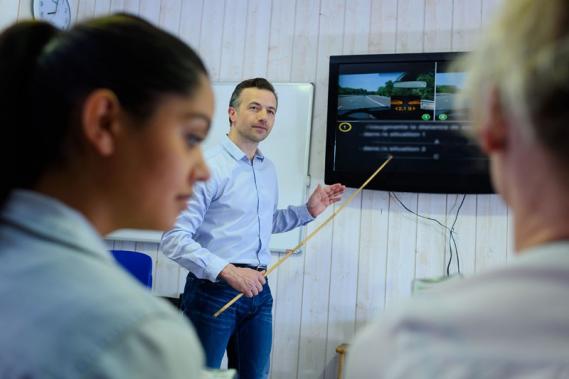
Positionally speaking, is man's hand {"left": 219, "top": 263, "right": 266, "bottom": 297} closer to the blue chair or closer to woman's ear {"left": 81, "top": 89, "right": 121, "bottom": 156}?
the blue chair

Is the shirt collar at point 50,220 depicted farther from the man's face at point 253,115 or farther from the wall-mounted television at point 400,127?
the wall-mounted television at point 400,127

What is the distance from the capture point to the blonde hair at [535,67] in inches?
17.3

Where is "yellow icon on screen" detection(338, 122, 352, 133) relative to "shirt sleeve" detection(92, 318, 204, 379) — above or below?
above

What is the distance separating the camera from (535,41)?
0.45 m

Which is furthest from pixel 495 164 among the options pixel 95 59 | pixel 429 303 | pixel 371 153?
pixel 371 153

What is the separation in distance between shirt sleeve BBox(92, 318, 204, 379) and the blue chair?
97.7 inches

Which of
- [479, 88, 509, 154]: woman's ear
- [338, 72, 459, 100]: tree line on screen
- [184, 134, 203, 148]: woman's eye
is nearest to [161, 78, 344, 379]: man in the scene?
[338, 72, 459, 100]: tree line on screen

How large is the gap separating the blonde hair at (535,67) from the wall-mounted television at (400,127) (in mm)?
2408

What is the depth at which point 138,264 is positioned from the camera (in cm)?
298

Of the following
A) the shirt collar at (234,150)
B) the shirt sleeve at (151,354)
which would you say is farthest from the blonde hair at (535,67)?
the shirt collar at (234,150)

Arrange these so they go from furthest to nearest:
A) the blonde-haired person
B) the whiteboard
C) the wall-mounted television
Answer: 1. the whiteboard
2. the wall-mounted television
3. the blonde-haired person

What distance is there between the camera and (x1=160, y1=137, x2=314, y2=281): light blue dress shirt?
6.82 ft

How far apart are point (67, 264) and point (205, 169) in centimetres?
33

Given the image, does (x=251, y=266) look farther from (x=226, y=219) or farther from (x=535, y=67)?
(x=535, y=67)
